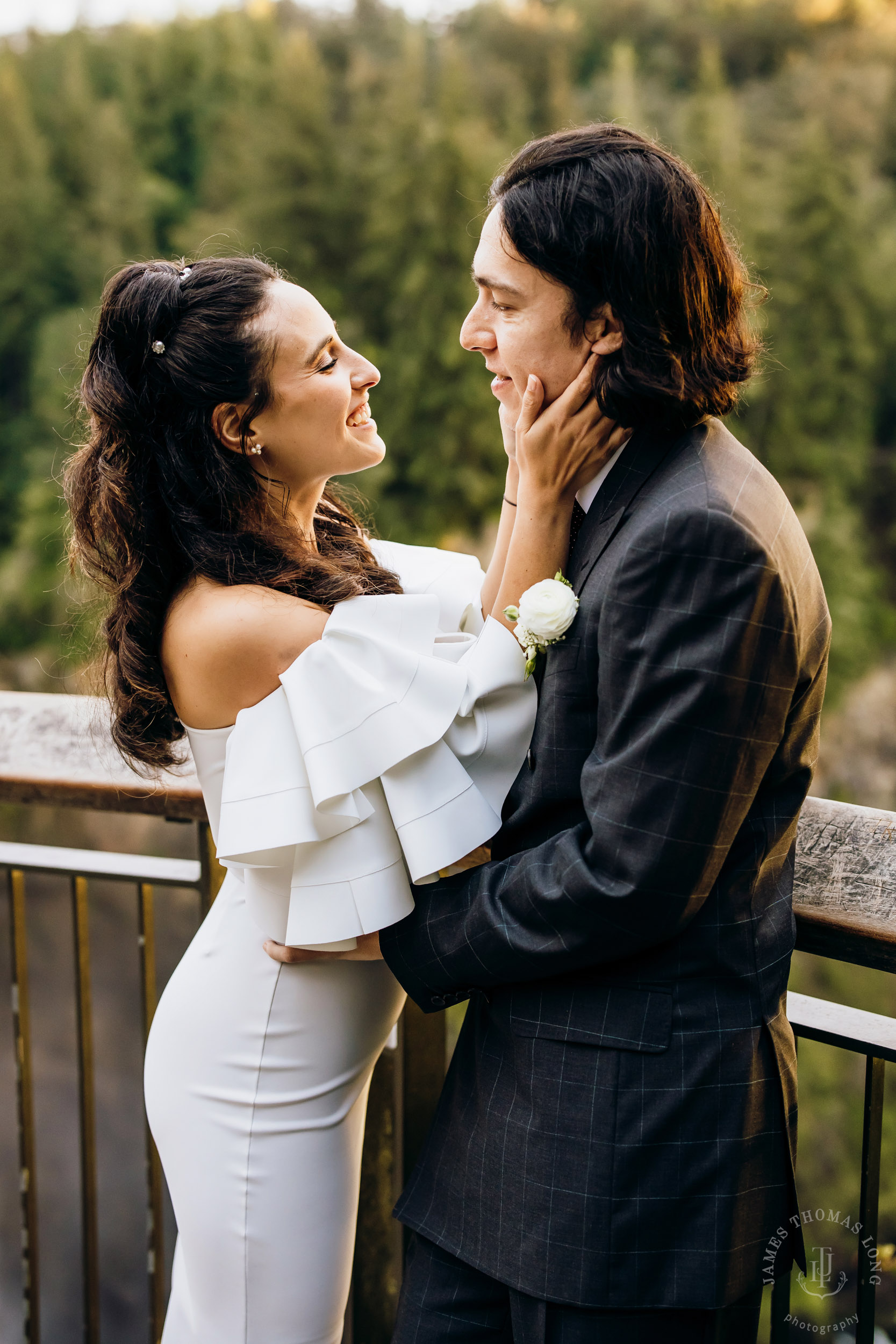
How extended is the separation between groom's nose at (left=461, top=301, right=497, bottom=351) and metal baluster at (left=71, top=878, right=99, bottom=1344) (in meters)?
1.22

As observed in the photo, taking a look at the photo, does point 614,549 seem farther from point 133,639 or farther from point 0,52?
point 0,52

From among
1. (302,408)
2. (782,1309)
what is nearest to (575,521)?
(302,408)

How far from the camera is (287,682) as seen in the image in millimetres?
1653

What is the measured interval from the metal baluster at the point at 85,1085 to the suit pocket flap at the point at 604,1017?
0.98 meters

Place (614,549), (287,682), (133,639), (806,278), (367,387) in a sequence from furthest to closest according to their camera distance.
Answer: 1. (806,278)
2. (367,387)
3. (133,639)
4. (287,682)
5. (614,549)

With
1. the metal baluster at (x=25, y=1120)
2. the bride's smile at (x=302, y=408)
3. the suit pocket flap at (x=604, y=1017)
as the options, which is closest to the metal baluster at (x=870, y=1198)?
the suit pocket flap at (x=604, y=1017)

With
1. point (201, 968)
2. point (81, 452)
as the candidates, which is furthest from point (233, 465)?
point (201, 968)

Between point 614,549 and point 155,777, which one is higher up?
point 614,549

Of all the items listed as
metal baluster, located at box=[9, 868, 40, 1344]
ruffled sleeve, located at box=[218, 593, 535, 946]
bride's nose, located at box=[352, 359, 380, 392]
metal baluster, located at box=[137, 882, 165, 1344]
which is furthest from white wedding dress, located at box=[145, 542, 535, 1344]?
bride's nose, located at box=[352, 359, 380, 392]

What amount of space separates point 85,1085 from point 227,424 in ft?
4.31

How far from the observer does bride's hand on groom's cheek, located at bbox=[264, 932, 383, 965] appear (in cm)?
166

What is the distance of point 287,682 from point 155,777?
0.45 metres

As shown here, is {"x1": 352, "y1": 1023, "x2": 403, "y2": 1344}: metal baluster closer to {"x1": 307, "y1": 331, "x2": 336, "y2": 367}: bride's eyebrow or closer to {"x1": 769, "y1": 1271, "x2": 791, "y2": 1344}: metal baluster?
{"x1": 769, "y1": 1271, "x2": 791, "y2": 1344}: metal baluster

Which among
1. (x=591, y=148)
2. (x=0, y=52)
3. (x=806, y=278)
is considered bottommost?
(x=806, y=278)
